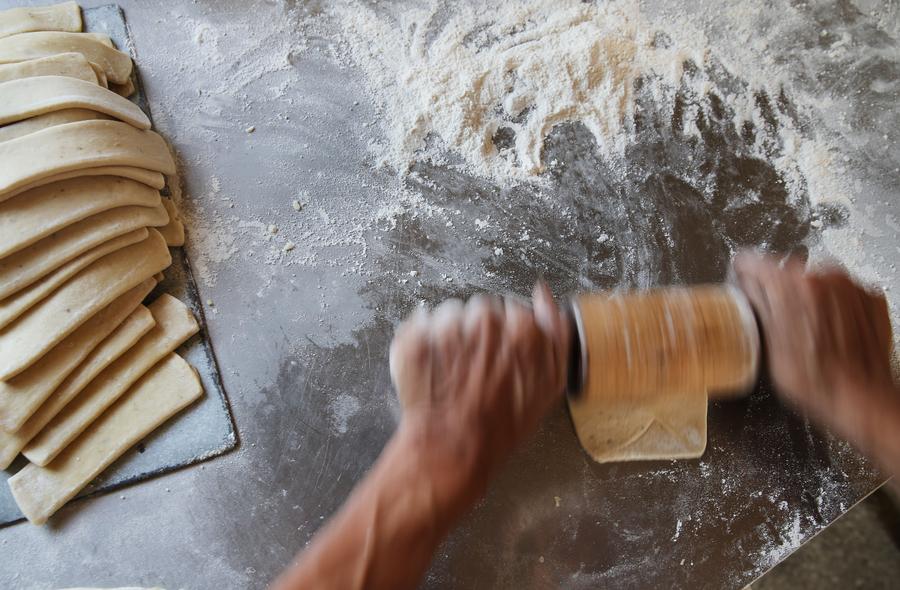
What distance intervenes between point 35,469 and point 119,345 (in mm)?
379

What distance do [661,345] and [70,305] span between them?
1.48m

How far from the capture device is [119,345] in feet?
5.69

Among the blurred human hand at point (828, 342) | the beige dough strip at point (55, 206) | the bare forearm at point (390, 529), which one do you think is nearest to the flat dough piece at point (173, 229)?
the beige dough strip at point (55, 206)

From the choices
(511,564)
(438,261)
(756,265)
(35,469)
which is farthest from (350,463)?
(756,265)

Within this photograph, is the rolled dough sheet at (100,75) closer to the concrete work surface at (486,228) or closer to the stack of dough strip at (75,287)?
the stack of dough strip at (75,287)

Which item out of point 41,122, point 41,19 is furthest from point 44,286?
point 41,19

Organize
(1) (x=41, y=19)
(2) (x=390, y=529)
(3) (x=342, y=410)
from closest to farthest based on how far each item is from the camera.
→ (2) (x=390, y=529)
(3) (x=342, y=410)
(1) (x=41, y=19)

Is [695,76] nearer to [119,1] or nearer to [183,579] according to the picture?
[119,1]

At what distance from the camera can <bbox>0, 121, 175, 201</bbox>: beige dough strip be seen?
1.62 metres

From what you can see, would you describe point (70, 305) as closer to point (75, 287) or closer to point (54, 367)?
point (75, 287)

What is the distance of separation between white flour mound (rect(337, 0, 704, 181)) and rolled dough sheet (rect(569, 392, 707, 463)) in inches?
30.7

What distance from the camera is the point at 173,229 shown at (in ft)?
6.21

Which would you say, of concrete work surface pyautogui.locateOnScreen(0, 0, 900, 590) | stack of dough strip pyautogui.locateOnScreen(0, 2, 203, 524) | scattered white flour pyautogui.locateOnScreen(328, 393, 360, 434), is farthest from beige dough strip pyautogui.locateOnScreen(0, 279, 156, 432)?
scattered white flour pyautogui.locateOnScreen(328, 393, 360, 434)

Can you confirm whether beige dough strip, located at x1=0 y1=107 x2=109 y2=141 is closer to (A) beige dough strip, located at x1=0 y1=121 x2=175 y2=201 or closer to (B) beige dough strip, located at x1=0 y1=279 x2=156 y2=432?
(A) beige dough strip, located at x1=0 y1=121 x2=175 y2=201
